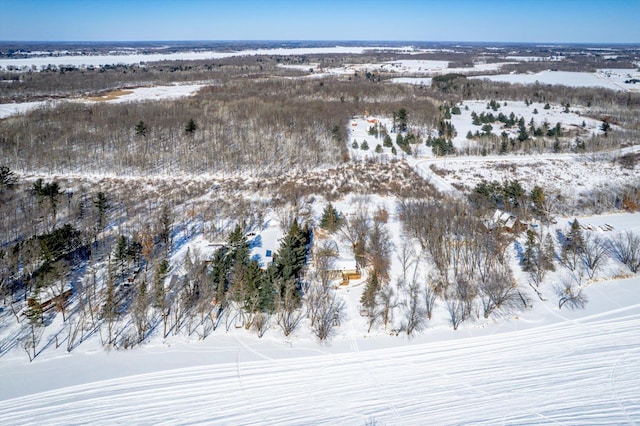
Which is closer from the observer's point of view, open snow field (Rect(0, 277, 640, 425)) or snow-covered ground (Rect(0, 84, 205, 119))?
open snow field (Rect(0, 277, 640, 425))

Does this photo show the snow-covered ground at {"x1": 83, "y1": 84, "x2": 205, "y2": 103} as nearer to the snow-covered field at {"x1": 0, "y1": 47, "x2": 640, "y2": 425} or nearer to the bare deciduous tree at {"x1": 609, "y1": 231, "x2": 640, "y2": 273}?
the snow-covered field at {"x1": 0, "y1": 47, "x2": 640, "y2": 425}

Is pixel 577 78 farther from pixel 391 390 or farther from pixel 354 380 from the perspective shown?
pixel 354 380

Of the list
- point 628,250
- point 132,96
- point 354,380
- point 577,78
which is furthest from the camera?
point 577,78

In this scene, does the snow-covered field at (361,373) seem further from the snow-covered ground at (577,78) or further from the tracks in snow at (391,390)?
the snow-covered ground at (577,78)

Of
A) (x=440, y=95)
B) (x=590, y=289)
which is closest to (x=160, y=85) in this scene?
(x=440, y=95)

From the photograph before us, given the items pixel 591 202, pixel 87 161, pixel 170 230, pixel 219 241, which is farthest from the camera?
pixel 87 161

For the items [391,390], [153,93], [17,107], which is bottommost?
[391,390]

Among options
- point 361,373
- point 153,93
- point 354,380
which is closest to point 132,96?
point 153,93

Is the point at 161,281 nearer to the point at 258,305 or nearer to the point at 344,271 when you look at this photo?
the point at 258,305

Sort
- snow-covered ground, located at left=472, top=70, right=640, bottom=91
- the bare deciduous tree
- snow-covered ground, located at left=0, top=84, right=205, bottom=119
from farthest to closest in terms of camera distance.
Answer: snow-covered ground, located at left=472, top=70, right=640, bottom=91, snow-covered ground, located at left=0, top=84, right=205, bottom=119, the bare deciduous tree

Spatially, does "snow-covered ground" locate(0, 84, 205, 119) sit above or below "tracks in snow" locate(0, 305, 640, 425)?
above

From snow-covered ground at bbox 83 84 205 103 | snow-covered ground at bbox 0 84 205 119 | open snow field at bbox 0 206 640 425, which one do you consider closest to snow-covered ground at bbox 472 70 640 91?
snow-covered ground at bbox 83 84 205 103
